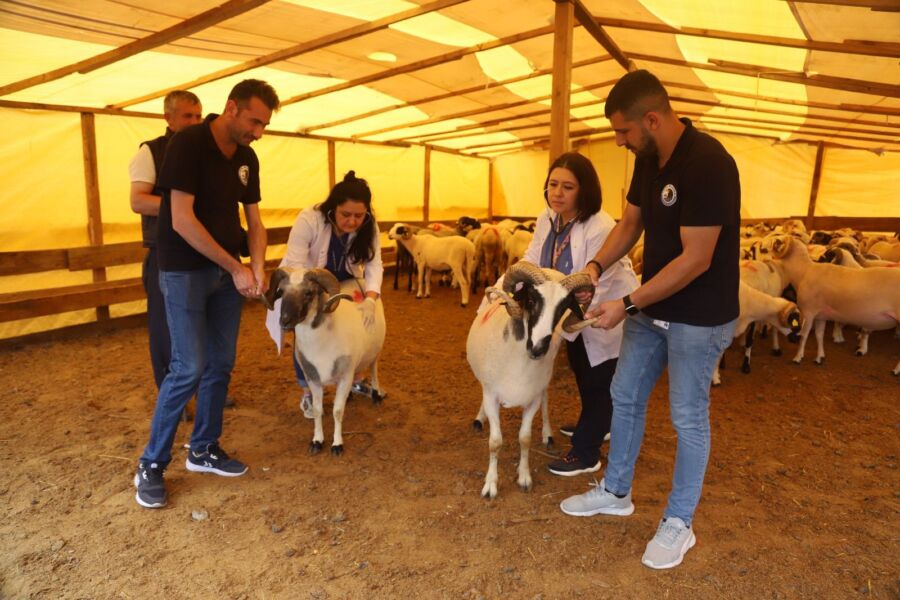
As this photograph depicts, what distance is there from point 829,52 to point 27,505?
8.70m

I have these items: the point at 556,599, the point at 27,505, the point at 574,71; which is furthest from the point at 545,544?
the point at 574,71

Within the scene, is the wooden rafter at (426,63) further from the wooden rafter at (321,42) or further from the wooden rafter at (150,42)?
the wooden rafter at (150,42)

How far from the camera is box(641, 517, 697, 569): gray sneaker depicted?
9.53 feet

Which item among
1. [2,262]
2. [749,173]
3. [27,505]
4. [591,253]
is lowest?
[27,505]

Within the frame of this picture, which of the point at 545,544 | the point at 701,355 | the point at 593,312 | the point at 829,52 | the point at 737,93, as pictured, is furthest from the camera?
the point at 737,93

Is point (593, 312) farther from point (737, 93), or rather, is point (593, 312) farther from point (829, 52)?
point (737, 93)

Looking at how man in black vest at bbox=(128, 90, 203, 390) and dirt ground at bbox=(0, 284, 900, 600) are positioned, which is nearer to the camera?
dirt ground at bbox=(0, 284, 900, 600)

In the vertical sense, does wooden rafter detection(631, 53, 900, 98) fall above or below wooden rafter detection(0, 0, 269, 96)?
above

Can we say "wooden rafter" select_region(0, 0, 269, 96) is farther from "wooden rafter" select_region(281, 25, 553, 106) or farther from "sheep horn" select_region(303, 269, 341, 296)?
"wooden rafter" select_region(281, 25, 553, 106)

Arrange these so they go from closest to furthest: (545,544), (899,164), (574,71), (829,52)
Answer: (545,544) → (829,52) → (574,71) → (899,164)

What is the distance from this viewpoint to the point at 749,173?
17.1 meters

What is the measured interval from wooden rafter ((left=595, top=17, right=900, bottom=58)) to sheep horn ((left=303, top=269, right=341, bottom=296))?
5039mm

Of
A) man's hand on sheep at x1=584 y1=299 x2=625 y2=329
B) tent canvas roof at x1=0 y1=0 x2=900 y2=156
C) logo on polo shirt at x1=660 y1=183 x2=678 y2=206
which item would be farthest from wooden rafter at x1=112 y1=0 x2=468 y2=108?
man's hand on sheep at x1=584 y1=299 x2=625 y2=329

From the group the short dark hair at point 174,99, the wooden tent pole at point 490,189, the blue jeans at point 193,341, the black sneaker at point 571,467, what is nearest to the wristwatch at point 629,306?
the black sneaker at point 571,467
